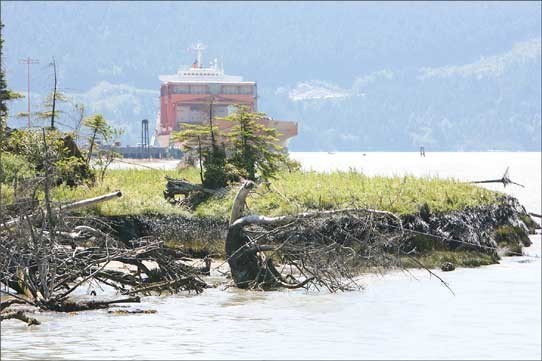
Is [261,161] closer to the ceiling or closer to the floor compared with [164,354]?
closer to the ceiling

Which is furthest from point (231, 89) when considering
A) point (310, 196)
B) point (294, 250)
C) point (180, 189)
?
point (294, 250)

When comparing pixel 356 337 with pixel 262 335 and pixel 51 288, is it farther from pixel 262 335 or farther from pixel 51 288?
pixel 51 288

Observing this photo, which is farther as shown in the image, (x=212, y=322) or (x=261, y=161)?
(x=261, y=161)

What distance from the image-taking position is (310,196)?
26.8m

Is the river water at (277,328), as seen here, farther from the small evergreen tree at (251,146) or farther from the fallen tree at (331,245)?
the small evergreen tree at (251,146)

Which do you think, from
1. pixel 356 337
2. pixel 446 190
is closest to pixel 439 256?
pixel 446 190

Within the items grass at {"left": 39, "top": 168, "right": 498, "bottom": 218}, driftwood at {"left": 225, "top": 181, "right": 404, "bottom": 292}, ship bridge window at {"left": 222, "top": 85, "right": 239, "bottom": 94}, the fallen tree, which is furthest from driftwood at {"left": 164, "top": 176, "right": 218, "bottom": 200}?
ship bridge window at {"left": 222, "top": 85, "right": 239, "bottom": 94}

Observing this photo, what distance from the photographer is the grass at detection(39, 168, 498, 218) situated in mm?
26188

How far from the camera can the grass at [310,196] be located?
26.2 metres

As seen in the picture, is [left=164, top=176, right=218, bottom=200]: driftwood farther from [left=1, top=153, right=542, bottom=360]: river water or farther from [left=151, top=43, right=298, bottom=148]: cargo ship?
[left=151, top=43, right=298, bottom=148]: cargo ship

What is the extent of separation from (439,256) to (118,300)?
8.84 meters

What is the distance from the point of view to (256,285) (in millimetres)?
20141

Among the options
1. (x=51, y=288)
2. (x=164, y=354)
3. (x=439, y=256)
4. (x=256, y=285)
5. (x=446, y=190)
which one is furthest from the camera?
(x=446, y=190)

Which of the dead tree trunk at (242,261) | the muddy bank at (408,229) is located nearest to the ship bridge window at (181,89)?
the muddy bank at (408,229)
